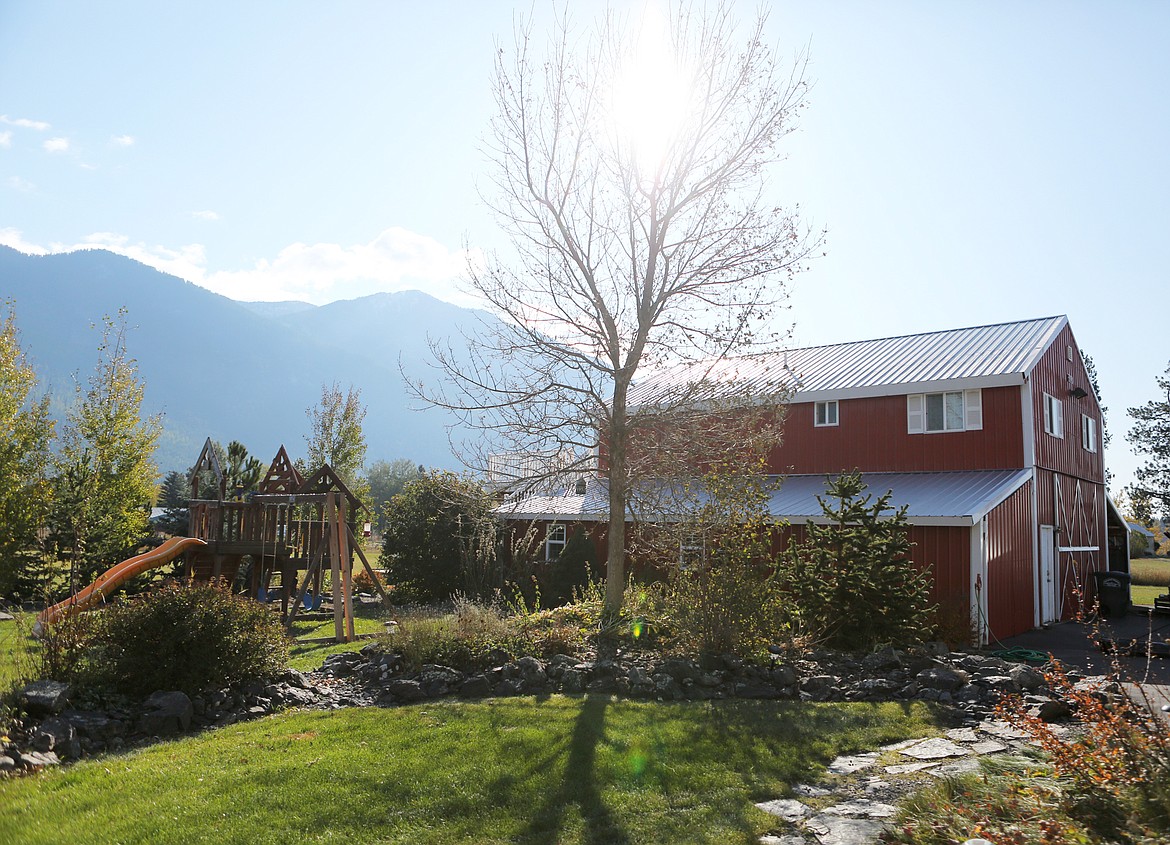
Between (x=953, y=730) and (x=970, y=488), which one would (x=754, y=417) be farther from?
(x=970, y=488)

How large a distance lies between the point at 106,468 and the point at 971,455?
2034cm

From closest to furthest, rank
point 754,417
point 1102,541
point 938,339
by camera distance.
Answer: point 754,417 → point 938,339 → point 1102,541

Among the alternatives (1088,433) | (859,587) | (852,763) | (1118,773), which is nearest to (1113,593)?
(1088,433)

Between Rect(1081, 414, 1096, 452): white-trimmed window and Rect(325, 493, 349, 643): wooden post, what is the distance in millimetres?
19538

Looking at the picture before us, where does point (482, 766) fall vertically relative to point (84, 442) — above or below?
below

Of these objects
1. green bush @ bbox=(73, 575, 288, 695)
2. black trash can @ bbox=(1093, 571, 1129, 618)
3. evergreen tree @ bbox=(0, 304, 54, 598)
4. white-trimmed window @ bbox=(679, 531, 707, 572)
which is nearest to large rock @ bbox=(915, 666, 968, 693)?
white-trimmed window @ bbox=(679, 531, 707, 572)

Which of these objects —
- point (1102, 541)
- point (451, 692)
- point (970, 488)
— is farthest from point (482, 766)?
point (1102, 541)

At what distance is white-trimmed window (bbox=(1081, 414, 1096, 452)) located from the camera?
22250mm

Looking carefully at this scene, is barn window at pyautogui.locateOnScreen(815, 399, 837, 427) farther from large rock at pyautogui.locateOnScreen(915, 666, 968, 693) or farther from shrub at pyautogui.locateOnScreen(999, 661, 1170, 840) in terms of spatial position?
shrub at pyautogui.locateOnScreen(999, 661, 1170, 840)

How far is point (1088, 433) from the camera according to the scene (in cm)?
2278

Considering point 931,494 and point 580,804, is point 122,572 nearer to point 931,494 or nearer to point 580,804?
point 580,804

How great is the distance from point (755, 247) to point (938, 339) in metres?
11.5

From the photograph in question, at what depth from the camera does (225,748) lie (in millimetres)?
6918

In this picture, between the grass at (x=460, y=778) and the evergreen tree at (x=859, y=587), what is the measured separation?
9.64ft
